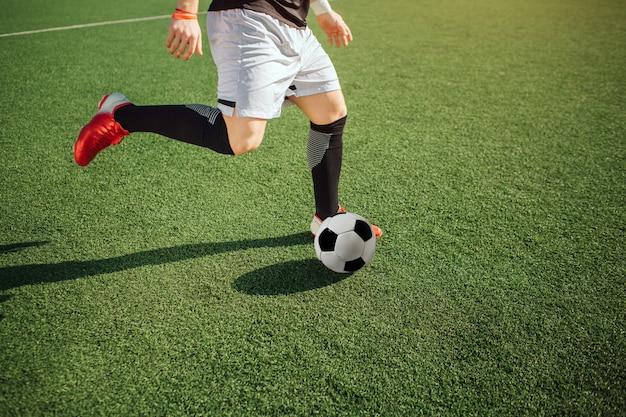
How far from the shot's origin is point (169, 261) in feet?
6.29

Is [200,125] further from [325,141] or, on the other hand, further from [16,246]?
[16,246]

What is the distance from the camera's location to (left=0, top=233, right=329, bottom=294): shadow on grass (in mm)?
1789

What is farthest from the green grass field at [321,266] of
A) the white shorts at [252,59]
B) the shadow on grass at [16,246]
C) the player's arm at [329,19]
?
the player's arm at [329,19]

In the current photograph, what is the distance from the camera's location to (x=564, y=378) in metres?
1.44

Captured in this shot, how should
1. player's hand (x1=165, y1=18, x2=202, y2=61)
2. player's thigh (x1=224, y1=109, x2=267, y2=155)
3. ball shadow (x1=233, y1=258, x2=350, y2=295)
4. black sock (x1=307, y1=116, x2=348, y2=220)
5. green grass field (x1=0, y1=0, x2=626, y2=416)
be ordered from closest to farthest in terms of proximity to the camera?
green grass field (x1=0, y1=0, x2=626, y2=416) < player's hand (x1=165, y1=18, x2=202, y2=61) < player's thigh (x1=224, y1=109, x2=267, y2=155) < ball shadow (x1=233, y1=258, x2=350, y2=295) < black sock (x1=307, y1=116, x2=348, y2=220)

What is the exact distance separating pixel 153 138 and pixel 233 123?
57.7 inches

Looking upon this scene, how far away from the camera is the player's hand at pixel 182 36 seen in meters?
1.51

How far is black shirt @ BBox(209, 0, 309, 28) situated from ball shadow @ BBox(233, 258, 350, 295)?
0.96 m

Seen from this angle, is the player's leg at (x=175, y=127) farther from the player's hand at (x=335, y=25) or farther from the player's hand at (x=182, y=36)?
the player's hand at (x=335, y=25)

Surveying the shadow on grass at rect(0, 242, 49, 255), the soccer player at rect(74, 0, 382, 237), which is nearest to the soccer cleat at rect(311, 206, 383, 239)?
the soccer player at rect(74, 0, 382, 237)

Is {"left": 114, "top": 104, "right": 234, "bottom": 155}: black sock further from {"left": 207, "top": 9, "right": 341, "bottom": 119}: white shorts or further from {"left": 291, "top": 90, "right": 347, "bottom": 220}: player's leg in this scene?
{"left": 291, "top": 90, "right": 347, "bottom": 220}: player's leg

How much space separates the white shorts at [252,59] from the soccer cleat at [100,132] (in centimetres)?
48

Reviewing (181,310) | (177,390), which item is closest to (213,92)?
(181,310)

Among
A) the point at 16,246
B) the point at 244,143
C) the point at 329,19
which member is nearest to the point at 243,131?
the point at 244,143
